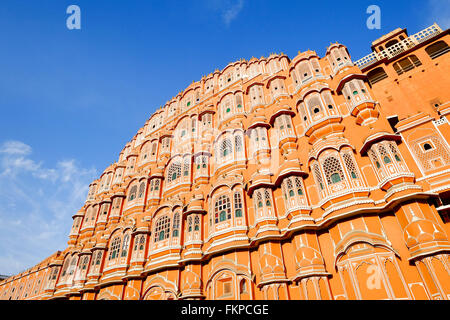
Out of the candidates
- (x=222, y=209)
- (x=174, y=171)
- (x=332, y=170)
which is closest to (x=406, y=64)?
(x=332, y=170)

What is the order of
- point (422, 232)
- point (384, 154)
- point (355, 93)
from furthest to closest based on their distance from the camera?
1. point (355, 93)
2. point (384, 154)
3. point (422, 232)

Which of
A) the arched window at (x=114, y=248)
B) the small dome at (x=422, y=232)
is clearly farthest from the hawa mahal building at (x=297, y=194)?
the arched window at (x=114, y=248)

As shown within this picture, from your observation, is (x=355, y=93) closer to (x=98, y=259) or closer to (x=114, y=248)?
(x=114, y=248)

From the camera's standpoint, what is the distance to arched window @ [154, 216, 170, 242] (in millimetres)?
18900

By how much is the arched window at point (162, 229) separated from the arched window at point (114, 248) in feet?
14.8

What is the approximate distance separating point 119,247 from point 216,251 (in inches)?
413

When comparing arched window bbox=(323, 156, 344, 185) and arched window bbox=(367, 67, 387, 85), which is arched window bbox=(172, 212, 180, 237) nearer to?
arched window bbox=(323, 156, 344, 185)

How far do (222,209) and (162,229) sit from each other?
5.50m

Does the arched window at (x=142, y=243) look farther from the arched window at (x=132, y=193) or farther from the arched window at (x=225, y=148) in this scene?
the arched window at (x=225, y=148)

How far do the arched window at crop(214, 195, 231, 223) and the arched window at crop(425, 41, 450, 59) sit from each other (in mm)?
17184

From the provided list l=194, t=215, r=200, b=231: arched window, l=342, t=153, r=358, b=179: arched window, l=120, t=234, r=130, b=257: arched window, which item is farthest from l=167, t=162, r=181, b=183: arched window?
l=342, t=153, r=358, b=179: arched window

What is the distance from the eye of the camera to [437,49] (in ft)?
58.5

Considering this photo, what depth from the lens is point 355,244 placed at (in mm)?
11758
